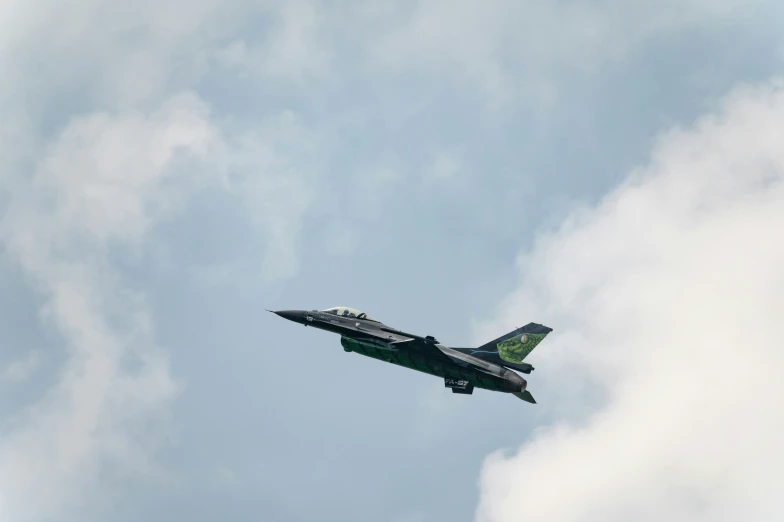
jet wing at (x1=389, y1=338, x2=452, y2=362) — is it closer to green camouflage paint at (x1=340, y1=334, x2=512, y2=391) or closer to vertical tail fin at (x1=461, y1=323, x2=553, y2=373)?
green camouflage paint at (x1=340, y1=334, x2=512, y2=391)

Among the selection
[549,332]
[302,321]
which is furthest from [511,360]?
[302,321]

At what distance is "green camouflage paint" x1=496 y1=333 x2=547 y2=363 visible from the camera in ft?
298

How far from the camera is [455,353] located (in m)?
91.1

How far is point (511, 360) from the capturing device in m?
90.7

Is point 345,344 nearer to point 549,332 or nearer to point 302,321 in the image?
point 302,321

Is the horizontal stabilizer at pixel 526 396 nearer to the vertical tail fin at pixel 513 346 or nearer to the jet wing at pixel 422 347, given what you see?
the vertical tail fin at pixel 513 346

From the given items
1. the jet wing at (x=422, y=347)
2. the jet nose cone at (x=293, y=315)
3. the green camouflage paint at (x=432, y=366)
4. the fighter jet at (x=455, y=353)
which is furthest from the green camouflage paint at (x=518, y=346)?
the jet nose cone at (x=293, y=315)

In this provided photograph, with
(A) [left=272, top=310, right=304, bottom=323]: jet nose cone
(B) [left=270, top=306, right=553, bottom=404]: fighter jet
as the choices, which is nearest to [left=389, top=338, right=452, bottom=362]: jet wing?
(B) [left=270, top=306, right=553, bottom=404]: fighter jet

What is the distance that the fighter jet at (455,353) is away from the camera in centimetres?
8894

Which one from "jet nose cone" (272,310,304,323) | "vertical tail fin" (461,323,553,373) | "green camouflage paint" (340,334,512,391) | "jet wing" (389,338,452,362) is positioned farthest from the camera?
"jet nose cone" (272,310,304,323)

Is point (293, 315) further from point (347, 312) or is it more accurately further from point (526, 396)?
point (526, 396)

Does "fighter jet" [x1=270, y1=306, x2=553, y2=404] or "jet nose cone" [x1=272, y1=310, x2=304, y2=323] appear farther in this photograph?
"jet nose cone" [x1=272, y1=310, x2=304, y2=323]

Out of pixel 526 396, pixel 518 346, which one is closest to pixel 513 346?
pixel 518 346

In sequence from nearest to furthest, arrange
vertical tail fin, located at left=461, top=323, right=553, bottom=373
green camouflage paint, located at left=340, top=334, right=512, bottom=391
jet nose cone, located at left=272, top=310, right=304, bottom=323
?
green camouflage paint, located at left=340, top=334, right=512, bottom=391 → vertical tail fin, located at left=461, top=323, right=553, bottom=373 → jet nose cone, located at left=272, top=310, right=304, bottom=323
